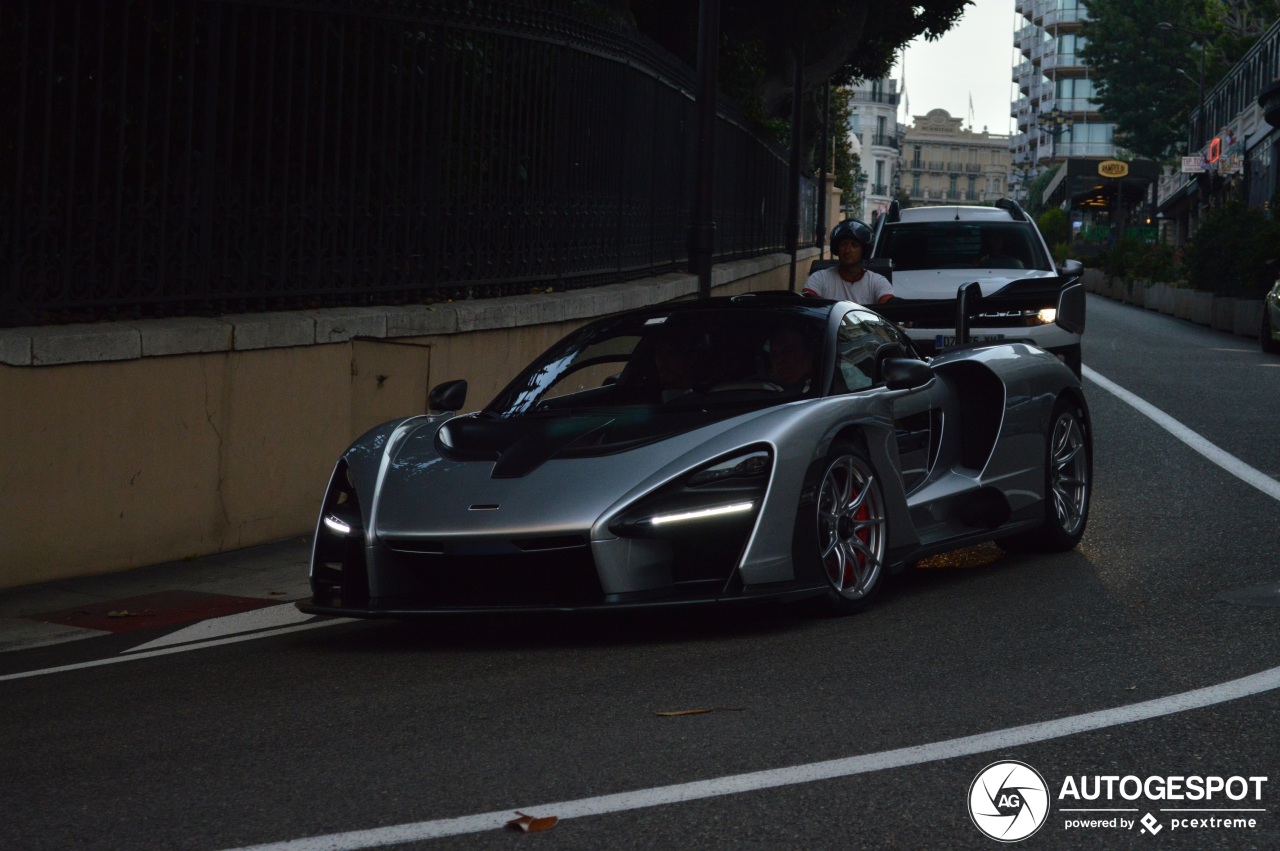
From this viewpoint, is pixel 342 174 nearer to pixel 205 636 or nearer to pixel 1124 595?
pixel 205 636

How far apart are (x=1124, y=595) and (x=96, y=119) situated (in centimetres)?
512

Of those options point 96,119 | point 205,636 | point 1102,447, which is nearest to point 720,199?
point 1102,447

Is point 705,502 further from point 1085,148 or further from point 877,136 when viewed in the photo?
point 877,136

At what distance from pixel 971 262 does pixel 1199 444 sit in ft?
14.6

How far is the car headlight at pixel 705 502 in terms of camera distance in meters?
6.20

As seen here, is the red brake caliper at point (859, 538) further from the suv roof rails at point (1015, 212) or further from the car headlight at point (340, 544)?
the suv roof rails at point (1015, 212)

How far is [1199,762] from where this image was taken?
15.3 feet

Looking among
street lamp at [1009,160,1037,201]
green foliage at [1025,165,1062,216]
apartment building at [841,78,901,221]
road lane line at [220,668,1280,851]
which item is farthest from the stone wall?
apartment building at [841,78,901,221]

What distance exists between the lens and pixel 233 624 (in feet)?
24.2

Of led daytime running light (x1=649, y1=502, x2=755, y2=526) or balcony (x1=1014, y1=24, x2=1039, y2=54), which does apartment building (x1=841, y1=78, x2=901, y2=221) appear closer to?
balcony (x1=1014, y1=24, x2=1039, y2=54)

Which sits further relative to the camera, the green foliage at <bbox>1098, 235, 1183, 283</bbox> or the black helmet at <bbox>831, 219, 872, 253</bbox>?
the green foliage at <bbox>1098, 235, 1183, 283</bbox>

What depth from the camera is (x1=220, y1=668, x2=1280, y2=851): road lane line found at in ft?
13.7

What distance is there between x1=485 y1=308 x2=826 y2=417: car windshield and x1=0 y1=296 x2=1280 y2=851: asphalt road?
90 cm

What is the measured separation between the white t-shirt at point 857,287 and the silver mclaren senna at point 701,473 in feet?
8.31
